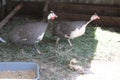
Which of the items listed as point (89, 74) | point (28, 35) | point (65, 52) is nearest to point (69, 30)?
point (65, 52)

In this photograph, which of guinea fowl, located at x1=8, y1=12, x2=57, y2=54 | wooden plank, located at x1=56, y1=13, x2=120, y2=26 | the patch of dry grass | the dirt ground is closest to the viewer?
the dirt ground

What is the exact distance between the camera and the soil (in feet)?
13.7

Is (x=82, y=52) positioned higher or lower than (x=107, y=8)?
lower

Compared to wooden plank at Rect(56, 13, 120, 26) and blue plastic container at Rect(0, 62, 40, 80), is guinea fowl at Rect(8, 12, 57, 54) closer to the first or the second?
blue plastic container at Rect(0, 62, 40, 80)

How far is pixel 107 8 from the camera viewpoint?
7176mm

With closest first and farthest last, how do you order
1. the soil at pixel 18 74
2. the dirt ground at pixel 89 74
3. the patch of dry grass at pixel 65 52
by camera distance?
the soil at pixel 18 74
the dirt ground at pixel 89 74
the patch of dry grass at pixel 65 52

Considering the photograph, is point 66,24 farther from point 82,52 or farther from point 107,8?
point 107,8

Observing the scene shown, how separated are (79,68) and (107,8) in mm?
2888

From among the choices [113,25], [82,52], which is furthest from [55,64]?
[113,25]

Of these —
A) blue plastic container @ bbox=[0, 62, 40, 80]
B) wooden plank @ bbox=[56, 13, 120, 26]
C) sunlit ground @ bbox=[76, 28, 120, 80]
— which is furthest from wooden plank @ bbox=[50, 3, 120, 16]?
blue plastic container @ bbox=[0, 62, 40, 80]

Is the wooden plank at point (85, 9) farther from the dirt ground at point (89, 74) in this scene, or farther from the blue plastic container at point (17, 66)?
the blue plastic container at point (17, 66)

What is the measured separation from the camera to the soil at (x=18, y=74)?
165 inches

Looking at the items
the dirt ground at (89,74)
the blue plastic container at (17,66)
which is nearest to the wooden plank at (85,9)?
the dirt ground at (89,74)

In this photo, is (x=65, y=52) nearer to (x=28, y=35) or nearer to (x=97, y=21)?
(x=28, y=35)
